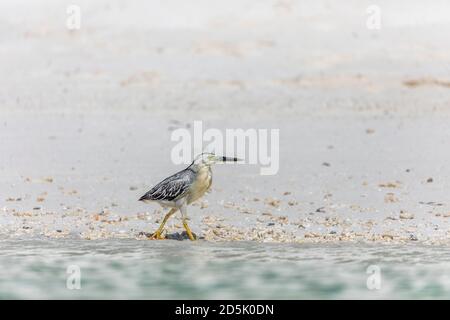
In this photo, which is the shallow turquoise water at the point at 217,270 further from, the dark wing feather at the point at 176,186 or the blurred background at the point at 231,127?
the dark wing feather at the point at 176,186

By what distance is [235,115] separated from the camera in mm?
19328

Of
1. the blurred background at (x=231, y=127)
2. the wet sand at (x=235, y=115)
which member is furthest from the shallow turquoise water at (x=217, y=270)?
the wet sand at (x=235, y=115)

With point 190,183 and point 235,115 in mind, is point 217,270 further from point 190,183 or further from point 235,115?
point 235,115

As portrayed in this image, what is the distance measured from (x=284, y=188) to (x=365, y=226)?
2128mm

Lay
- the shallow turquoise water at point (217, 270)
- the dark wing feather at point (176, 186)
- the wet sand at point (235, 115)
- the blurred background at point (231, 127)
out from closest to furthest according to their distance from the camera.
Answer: the shallow turquoise water at point (217, 270), the blurred background at point (231, 127), the dark wing feather at point (176, 186), the wet sand at point (235, 115)

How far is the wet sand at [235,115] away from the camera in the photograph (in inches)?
437

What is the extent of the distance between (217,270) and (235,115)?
35.1 feet

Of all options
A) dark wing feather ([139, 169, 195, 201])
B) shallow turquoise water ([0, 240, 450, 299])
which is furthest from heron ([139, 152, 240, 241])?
shallow turquoise water ([0, 240, 450, 299])

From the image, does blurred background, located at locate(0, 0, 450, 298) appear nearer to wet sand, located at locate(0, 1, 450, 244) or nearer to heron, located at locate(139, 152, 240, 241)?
wet sand, located at locate(0, 1, 450, 244)

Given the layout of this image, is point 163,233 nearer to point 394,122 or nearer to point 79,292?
point 79,292

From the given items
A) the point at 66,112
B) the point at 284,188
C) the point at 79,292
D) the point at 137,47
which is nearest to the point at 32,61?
the point at 137,47

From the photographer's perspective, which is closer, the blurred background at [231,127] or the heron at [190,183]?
the blurred background at [231,127]

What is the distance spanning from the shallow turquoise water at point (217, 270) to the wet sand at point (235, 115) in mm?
469

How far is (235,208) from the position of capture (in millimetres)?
11500
